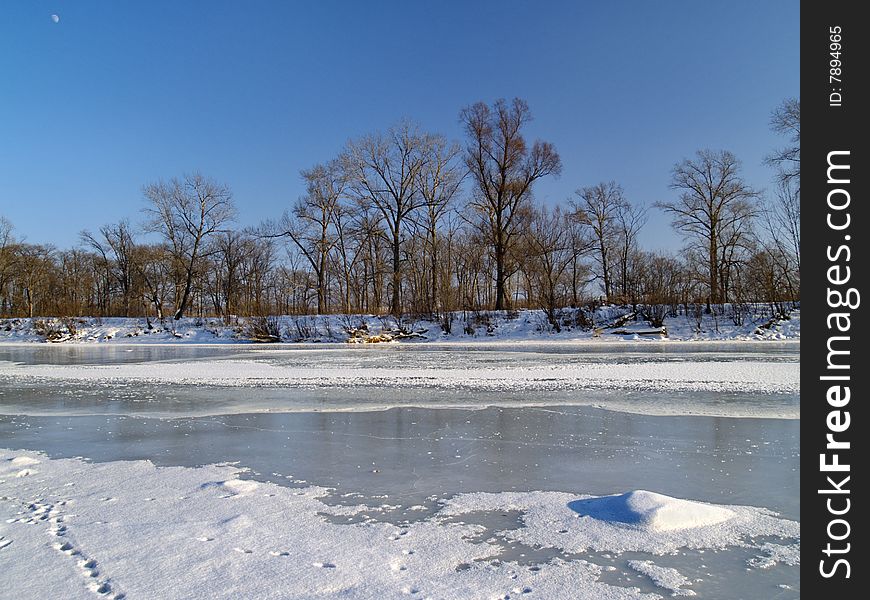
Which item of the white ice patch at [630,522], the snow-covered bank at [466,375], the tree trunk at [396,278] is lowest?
the snow-covered bank at [466,375]

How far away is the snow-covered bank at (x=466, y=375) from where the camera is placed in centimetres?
991

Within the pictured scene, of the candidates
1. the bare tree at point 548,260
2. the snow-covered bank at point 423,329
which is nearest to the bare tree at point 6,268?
the snow-covered bank at point 423,329

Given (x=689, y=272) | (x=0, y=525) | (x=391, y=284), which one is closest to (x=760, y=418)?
(x=0, y=525)

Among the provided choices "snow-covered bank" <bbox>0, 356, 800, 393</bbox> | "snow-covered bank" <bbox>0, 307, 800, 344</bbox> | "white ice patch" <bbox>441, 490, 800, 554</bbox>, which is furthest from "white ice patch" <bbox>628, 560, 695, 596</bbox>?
"snow-covered bank" <bbox>0, 307, 800, 344</bbox>

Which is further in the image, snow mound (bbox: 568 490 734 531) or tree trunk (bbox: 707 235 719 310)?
tree trunk (bbox: 707 235 719 310)

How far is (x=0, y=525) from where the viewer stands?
332cm

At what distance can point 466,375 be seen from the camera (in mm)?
11867

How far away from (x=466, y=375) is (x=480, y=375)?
0.98ft

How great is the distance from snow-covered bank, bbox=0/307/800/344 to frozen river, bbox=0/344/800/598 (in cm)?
1650

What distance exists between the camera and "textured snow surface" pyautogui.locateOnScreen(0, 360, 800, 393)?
991cm

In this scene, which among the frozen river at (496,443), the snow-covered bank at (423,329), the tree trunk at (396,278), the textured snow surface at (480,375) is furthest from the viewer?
the tree trunk at (396,278)

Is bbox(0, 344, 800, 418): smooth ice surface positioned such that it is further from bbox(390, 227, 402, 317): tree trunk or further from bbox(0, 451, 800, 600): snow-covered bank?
bbox(390, 227, 402, 317): tree trunk

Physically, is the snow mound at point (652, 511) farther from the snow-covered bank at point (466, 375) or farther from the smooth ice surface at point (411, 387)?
the snow-covered bank at point (466, 375)
